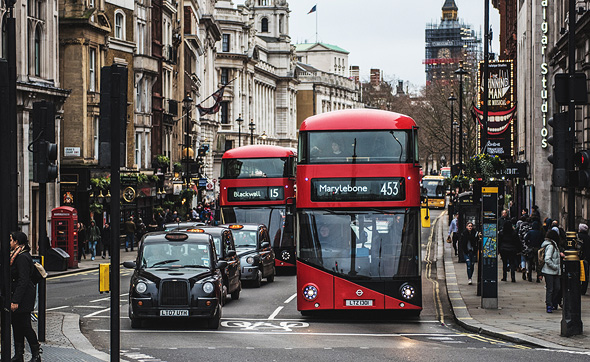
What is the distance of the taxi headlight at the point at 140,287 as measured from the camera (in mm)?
18750

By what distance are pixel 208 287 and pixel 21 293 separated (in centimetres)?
621

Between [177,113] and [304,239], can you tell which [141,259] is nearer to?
[304,239]

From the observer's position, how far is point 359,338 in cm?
1811

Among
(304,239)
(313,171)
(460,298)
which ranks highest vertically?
(313,171)

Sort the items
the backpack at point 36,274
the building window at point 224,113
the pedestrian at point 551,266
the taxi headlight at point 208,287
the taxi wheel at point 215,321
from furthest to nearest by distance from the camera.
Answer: the building window at point 224,113 < the pedestrian at point 551,266 < the taxi wheel at point 215,321 < the taxi headlight at point 208,287 < the backpack at point 36,274

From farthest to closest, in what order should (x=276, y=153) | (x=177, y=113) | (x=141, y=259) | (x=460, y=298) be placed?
(x=177, y=113) → (x=276, y=153) → (x=460, y=298) → (x=141, y=259)

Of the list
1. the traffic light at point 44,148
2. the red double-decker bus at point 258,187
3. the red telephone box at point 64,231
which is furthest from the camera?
the red telephone box at point 64,231

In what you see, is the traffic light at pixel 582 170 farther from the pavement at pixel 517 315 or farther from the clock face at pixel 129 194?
the clock face at pixel 129 194

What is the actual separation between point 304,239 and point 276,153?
13820 millimetres

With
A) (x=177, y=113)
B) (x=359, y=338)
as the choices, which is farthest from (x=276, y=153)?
(x=177, y=113)

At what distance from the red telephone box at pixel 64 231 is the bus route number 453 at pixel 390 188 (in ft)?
63.3

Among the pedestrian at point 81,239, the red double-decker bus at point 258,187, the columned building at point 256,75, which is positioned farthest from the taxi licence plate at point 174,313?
the columned building at point 256,75

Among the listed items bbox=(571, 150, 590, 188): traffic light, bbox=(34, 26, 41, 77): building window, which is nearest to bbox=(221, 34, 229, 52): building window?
bbox=(34, 26, 41, 77): building window

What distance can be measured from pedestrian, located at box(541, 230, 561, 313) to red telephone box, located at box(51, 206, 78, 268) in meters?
20.6
